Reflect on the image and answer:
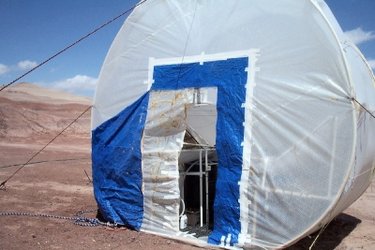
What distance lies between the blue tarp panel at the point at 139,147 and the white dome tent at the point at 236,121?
18 mm

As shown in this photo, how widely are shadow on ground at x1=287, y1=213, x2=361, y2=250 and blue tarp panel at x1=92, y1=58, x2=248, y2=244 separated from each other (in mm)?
1379

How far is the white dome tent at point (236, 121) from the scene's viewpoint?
221 inches

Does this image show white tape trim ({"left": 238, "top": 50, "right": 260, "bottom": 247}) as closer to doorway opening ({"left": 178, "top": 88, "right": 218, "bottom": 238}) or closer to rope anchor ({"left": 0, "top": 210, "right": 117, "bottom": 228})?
doorway opening ({"left": 178, "top": 88, "right": 218, "bottom": 238})

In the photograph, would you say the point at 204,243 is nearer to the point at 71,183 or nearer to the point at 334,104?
the point at 334,104

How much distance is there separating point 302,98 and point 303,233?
6.08ft

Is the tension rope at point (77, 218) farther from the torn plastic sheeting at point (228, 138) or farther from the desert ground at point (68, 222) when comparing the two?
the torn plastic sheeting at point (228, 138)

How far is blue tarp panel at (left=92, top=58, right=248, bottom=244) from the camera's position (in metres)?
6.26

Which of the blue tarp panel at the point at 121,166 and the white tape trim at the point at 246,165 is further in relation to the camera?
the blue tarp panel at the point at 121,166

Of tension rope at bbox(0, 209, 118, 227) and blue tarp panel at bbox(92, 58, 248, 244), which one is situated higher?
blue tarp panel at bbox(92, 58, 248, 244)

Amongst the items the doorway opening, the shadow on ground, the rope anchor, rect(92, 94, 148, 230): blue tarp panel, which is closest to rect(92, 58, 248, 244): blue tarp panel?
rect(92, 94, 148, 230): blue tarp panel

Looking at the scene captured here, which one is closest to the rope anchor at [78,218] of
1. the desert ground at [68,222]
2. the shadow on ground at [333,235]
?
the desert ground at [68,222]

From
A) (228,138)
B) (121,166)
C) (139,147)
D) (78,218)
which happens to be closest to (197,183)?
(139,147)

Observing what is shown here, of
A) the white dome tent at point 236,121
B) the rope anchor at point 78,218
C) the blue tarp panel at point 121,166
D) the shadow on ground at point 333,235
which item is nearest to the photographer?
the white dome tent at point 236,121

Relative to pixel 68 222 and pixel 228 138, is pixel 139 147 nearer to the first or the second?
pixel 228 138
